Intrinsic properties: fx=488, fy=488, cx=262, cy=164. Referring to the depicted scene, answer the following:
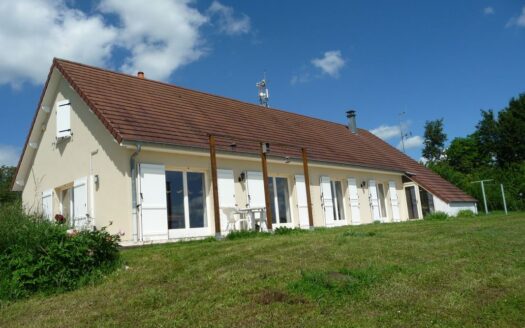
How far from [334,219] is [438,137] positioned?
44.1 meters

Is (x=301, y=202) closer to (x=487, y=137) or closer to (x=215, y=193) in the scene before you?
(x=215, y=193)

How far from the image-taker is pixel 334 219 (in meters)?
17.5

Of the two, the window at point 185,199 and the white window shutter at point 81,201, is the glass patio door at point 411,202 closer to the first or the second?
the window at point 185,199

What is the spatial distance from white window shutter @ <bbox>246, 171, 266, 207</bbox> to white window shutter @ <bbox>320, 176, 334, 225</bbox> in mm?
2962

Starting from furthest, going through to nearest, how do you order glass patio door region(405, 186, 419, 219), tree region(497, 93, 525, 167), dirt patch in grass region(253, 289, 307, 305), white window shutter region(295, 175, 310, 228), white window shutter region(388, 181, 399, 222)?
1. tree region(497, 93, 525, 167)
2. glass patio door region(405, 186, 419, 219)
3. white window shutter region(388, 181, 399, 222)
4. white window shutter region(295, 175, 310, 228)
5. dirt patch in grass region(253, 289, 307, 305)

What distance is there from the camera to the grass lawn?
4855mm

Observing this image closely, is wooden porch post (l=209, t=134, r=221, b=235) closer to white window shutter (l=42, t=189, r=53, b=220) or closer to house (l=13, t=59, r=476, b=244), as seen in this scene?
house (l=13, t=59, r=476, b=244)

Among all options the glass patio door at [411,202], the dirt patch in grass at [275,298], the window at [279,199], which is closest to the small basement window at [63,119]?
the window at [279,199]

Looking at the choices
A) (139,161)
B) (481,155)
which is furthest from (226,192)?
(481,155)

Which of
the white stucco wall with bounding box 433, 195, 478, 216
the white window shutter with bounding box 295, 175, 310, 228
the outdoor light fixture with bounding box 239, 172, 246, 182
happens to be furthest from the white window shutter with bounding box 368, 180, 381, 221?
the outdoor light fixture with bounding box 239, 172, 246, 182

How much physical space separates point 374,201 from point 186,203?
9374mm

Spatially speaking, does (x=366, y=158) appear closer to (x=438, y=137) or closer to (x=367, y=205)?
(x=367, y=205)

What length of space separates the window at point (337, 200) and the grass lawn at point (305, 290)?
962cm

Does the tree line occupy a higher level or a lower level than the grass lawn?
higher
